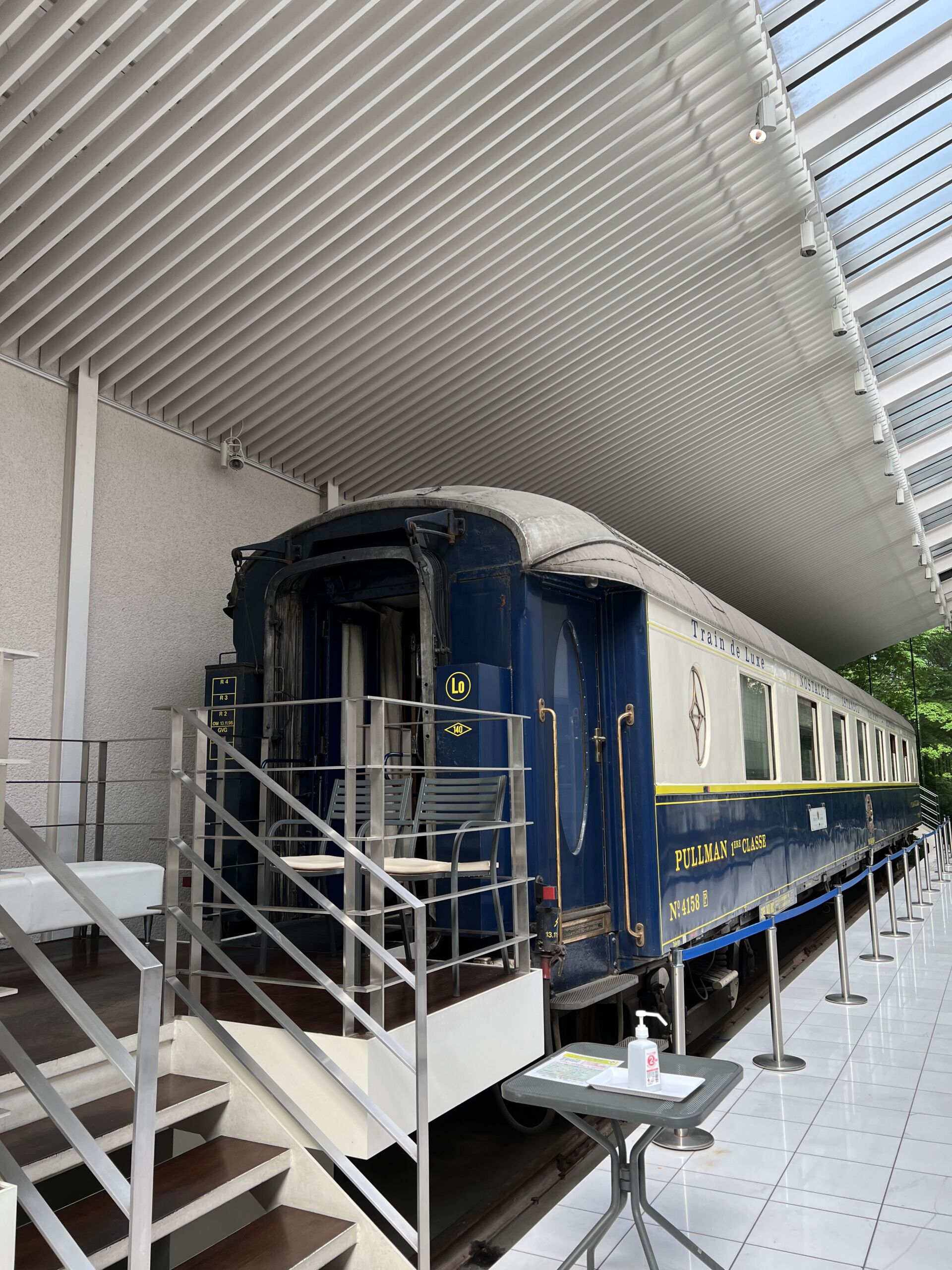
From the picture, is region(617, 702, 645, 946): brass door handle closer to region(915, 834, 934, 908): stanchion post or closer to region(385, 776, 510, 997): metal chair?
region(385, 776, 510, 997): metal chair

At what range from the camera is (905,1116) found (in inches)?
180

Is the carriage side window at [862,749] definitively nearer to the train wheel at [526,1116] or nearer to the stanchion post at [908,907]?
the stanchion post at [908,907]

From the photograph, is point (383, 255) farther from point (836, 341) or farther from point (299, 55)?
point (836, 341)

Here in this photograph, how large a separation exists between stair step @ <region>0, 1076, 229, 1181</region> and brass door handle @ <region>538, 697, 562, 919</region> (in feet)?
5.60

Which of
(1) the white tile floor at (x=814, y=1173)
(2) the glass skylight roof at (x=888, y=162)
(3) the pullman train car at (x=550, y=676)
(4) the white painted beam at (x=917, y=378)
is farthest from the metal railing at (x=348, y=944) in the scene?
(4) the white painted beam at (x=917, y=378)

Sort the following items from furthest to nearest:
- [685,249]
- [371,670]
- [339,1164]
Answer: [685,249] → [371,670] → [339,1164]

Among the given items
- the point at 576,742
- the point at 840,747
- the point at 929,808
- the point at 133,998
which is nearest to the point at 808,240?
the point at 576,742

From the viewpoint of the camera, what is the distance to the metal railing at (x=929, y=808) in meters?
22.1

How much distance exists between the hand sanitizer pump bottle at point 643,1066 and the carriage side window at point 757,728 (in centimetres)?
391

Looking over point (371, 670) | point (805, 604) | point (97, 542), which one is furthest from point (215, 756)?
point (805, 604)

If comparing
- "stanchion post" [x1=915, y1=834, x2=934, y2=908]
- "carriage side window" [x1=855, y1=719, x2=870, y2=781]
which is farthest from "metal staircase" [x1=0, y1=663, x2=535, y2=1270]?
"carriage side window" [x1=855, y1=719, x2=870, y2=781]

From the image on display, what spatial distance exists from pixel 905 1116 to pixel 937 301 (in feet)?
25.8

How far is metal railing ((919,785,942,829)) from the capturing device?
22.1 meters

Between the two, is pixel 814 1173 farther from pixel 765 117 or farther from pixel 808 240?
pixel 808 240
